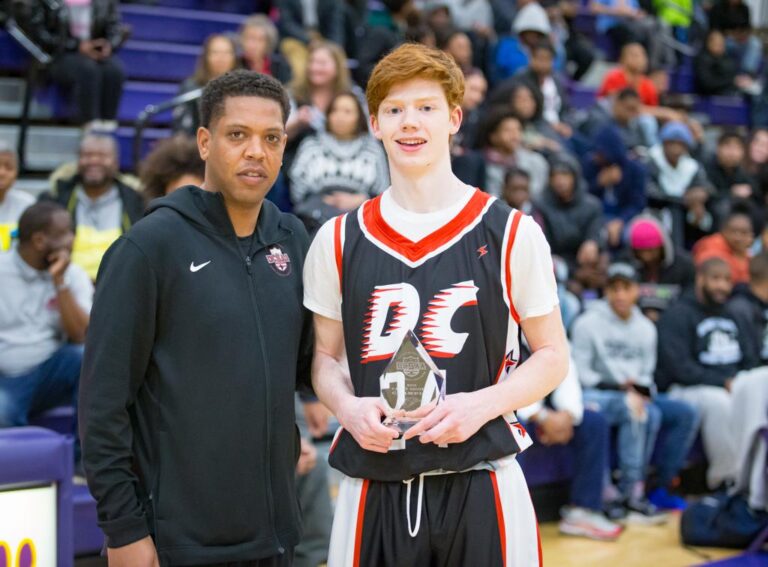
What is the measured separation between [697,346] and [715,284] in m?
0.42

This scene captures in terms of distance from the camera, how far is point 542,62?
977 cm

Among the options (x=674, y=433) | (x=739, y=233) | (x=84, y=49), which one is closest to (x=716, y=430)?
(x=674, y=433)

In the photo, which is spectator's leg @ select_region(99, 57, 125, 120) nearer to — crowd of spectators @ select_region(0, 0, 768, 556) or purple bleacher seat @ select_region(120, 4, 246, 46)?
crowd of spectators @ select_region(0, 0, 768, 556)

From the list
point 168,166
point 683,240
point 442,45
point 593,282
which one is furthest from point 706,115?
point 168,166

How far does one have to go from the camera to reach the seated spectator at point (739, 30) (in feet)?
44.0

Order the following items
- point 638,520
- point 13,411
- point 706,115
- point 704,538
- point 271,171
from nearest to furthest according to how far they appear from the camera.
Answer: point 271,171 → point 13,411 → point 704,538 → point 638,520 → point 706,115

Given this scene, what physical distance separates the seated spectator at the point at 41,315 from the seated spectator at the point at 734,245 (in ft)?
16.8

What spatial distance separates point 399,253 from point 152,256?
23.1 inches

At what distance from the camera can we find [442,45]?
9414mm

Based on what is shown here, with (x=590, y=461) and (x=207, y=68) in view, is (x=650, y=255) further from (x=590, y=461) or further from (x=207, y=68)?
(x=207, y=68)

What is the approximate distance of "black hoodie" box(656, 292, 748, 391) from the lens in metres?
6.71

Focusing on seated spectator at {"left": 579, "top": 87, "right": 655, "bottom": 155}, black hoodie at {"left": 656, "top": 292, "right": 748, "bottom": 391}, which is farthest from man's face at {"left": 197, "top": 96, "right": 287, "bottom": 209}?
seated spectator at {"left": 579, "top": 87, "right": 655, "bottom": 155}

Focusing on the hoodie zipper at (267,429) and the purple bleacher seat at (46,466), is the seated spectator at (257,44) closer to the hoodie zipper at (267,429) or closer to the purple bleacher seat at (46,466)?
the purple bleacher seat at (46,466)

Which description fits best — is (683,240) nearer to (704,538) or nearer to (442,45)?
(442,45)
